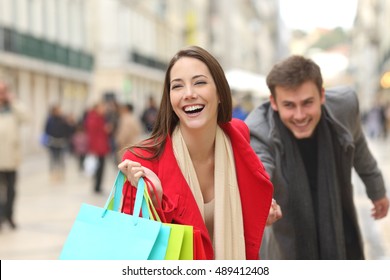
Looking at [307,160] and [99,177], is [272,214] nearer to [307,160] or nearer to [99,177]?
[307,160]

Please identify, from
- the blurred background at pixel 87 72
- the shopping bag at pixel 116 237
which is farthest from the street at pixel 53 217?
the shopping bag at pixel 116 237

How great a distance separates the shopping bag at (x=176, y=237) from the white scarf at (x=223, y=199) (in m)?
0.22

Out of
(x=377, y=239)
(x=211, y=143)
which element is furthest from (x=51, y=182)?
(x=211, y=143)

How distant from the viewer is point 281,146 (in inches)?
147

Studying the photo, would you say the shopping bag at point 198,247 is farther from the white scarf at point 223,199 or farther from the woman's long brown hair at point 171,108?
the woman's long brown hair at point 171,108

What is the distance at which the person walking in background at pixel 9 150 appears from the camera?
381 inches

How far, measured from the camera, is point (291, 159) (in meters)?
3.76

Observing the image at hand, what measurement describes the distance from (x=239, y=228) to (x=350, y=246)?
151cm

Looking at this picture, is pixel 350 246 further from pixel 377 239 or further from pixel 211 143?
pixel 377 239

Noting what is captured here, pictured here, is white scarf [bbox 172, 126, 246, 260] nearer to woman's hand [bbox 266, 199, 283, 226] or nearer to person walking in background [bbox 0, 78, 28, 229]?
woman's hand [bbox 266, 199, 283, 226]

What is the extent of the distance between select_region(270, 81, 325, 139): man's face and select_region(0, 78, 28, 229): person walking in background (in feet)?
21.5

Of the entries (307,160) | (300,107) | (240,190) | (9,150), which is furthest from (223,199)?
(9,150)

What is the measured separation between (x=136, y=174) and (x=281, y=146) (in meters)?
1.39

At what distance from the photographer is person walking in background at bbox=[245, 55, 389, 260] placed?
364 cm
